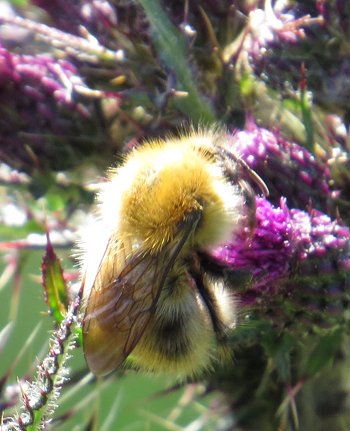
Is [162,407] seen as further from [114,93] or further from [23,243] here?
[114,93]

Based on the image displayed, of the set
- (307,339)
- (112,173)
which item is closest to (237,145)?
(112,173)

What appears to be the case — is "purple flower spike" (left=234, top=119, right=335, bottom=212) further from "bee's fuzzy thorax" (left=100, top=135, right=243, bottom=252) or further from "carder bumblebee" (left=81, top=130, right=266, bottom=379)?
"bee's fuzzy thorax" (left=100, top=135, right=243, bottom=252)

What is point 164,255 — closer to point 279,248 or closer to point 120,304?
point 120,304

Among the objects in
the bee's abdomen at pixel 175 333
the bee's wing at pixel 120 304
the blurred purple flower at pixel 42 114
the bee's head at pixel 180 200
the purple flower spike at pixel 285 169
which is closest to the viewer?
the bee's wing at pixel 120 304

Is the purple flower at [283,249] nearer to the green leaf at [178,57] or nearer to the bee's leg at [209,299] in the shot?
the bee's leg at [209,299]

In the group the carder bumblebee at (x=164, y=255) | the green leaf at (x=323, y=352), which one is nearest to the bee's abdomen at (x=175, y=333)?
the carder bumblebee at (x=164, y=255)

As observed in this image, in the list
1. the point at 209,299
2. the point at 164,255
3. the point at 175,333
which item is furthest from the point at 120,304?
the point at 209,299
